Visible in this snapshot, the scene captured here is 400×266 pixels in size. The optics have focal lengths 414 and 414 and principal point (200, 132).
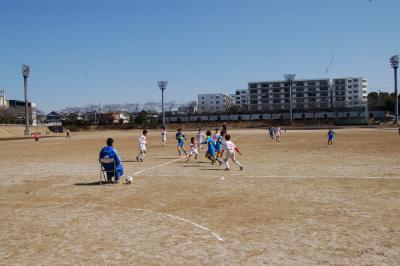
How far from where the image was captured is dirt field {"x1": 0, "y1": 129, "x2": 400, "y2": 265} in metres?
5.98

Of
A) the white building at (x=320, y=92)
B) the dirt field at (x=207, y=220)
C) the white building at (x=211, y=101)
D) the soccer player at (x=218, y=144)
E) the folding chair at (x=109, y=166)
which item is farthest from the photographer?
the white building at (x=211, y=101)

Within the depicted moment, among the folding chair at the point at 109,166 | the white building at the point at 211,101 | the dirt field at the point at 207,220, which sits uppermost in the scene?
the white building at the point at 211,101

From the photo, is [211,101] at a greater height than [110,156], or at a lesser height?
greater

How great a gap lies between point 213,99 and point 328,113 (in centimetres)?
5413

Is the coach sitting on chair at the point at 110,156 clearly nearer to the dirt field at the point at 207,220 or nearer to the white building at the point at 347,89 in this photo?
the dirt field at the point at 207,220

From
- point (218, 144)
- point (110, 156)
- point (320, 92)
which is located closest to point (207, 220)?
point (110, 156)

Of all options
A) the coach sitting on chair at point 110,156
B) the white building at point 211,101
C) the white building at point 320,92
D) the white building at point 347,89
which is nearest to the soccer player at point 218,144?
the coach sitting on chair at point 110,156

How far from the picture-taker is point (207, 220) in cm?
805

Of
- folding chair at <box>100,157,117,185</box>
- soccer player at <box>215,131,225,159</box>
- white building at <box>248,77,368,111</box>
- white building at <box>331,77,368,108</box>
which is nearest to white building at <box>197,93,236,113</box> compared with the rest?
white building at <box>248,77,368,111</box>

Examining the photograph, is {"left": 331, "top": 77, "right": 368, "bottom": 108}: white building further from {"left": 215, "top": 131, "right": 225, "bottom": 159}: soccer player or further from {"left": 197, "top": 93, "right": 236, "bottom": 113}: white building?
{"left": 215, "top": 131, "right": 225, "bottom": 159}: soccer player

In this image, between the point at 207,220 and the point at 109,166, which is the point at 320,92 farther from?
the point at 207,220

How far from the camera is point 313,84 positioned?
131m

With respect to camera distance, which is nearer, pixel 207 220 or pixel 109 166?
pixel 207 220

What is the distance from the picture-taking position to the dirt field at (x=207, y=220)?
5984 millimetres
